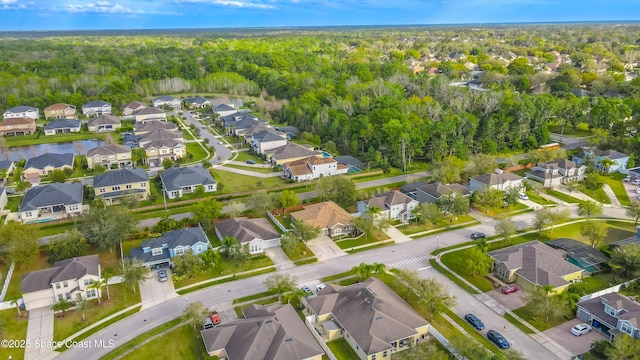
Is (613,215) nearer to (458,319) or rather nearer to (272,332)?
(458,319)

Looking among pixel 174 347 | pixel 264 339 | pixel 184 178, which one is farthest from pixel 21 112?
pixel 264 339

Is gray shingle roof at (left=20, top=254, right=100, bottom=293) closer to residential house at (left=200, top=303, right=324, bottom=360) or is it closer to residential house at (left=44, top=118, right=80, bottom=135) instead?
residential house at (left=200, top=303, right=324, bottom=360)

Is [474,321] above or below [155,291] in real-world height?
below

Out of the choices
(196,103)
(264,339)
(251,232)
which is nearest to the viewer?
(264,339)

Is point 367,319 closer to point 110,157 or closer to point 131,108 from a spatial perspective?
point 110,157

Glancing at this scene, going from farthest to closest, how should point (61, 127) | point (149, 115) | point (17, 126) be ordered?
point (149, 115) → point (61, 127) → point (17, 126)

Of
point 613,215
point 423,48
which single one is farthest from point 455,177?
point 423,48

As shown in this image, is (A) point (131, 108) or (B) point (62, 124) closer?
(B) point (62, 124)
